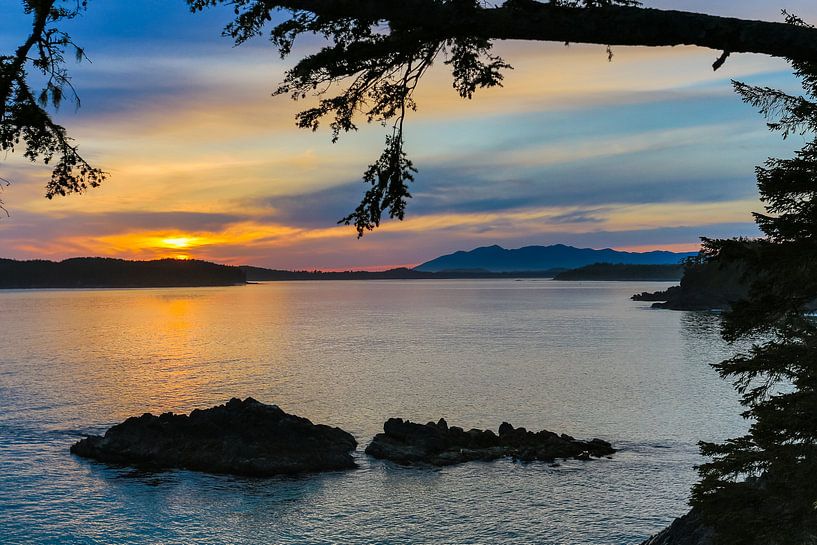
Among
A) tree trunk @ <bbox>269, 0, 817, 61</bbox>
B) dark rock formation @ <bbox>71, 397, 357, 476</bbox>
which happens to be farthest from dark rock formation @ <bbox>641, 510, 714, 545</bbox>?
dark rock formation @ <bbox>71, 397, 357, 476</bbox>

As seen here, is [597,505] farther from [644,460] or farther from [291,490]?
[291,490]

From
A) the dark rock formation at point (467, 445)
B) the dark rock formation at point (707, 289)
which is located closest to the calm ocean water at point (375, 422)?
the dark rock formation at point (467, 445)

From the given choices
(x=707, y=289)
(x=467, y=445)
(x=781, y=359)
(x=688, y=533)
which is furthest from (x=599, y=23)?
(x=707, y=289)

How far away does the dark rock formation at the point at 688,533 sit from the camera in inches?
667

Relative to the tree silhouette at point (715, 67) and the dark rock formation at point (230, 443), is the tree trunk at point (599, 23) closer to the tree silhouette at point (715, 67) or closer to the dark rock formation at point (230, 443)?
the tree silhouette at point (715, 67)

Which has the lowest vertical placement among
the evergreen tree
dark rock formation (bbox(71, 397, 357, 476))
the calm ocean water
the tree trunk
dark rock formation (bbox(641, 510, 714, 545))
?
the calm ocean water

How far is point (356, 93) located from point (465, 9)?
8.76 ft

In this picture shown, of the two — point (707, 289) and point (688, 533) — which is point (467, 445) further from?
point (707, 289)

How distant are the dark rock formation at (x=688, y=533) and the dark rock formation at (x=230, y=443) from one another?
18.6m

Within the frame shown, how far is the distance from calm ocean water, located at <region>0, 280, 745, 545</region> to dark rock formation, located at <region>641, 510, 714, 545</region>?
22.8 feet

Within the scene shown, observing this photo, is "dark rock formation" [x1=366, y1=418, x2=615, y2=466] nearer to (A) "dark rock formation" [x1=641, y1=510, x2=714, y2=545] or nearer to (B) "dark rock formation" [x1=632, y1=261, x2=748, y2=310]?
(A) "dark rock formation" [x1=641, y1=510, x2=714, y2=545]

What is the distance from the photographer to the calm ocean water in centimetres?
2686

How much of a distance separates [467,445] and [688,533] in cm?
2061

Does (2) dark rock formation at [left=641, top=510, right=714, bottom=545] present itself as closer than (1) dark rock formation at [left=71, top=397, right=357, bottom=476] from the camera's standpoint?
Yes
